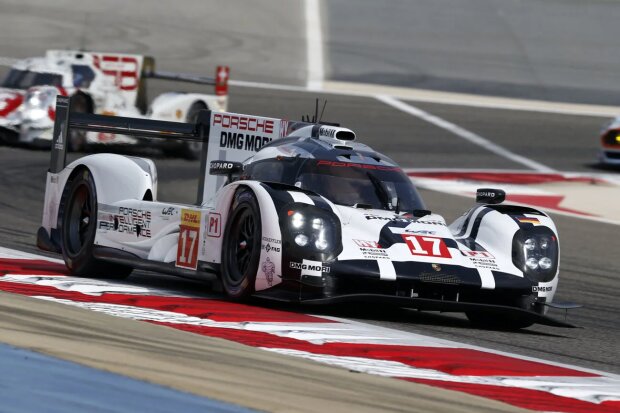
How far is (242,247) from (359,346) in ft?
6.28

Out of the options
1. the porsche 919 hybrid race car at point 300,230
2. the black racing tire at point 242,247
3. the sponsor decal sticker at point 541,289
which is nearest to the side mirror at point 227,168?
the porsche 919 hybrid race car at point 300,230

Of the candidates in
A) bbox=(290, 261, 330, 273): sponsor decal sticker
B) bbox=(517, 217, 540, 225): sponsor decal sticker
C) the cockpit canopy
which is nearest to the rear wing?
the cockpit canopy

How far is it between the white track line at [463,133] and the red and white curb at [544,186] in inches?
40.3

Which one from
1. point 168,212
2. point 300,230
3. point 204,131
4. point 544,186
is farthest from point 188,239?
point 544,186

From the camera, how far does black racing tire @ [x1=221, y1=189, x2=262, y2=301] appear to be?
827 cm

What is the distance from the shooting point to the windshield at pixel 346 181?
29.3ft

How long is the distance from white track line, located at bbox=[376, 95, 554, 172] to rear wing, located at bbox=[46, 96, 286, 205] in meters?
10.5

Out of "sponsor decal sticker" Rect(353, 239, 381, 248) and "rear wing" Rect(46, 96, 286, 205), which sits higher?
"rear wing" Rect(46, 96, 286, 205)

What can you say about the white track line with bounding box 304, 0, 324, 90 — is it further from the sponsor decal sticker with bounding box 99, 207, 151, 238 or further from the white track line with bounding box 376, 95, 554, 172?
the sponsor decal sticker with bounding box 99, 207, 151, 238

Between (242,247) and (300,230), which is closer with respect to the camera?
(300,230)

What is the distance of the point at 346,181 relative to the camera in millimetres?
9031

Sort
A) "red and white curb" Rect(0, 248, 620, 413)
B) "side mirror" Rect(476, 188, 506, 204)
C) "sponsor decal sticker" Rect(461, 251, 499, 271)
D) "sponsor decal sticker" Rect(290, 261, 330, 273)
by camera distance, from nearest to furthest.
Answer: "red and white curb" Rect(0, 248, 620, 413) → "sponsor decal sticker" Rect(290, 261, 330, 273) → "sponsor decal sticker" Rect(461, 251, 499, 271) → "side mirror" Rect(476, 188, 506, 204)

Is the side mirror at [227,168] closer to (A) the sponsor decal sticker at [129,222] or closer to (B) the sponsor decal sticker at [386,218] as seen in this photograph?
(A) the sponsor decal sticker at [129,222]

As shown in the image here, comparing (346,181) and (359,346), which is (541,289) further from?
(359,346)
